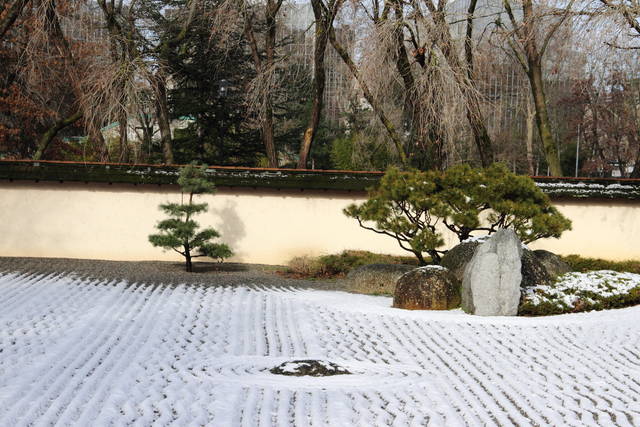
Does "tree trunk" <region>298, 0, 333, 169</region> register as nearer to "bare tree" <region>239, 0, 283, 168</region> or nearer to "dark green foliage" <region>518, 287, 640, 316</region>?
"bare tree" <region>239, 0, 283, 168</region>

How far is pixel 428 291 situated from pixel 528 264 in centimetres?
172

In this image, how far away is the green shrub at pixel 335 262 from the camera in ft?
45.7

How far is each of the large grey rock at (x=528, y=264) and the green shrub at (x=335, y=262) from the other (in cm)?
243

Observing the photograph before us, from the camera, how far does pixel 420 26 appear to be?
14.6 m

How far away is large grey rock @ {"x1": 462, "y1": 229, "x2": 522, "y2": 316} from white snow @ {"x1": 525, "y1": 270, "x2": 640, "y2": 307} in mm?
510

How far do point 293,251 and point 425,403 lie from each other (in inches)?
386

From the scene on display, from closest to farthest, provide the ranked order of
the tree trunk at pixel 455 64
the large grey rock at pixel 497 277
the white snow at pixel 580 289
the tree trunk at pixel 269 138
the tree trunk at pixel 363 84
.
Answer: the large grey rock at pixel 497 277 → the white snow at pixel 580 289 → the tree trunk at pixel 455 64 → the tree trunk at pixel 363 84 → the tree trunk at pixel 269 138

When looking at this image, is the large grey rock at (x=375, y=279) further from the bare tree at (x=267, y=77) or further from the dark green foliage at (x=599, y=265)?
the bare tree at (x=267, y=77)

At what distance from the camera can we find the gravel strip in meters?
12.5

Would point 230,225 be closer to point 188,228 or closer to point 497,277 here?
point 188,228

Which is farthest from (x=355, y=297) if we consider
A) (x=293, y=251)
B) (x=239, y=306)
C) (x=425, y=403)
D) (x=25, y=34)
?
(x=25, y=34)

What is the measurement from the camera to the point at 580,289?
10500 mm

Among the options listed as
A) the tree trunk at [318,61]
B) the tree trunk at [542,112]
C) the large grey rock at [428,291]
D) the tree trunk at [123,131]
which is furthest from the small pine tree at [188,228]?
the tree trunk at [542,112]

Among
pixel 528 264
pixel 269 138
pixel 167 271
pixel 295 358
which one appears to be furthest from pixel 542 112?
pixel 295 358
